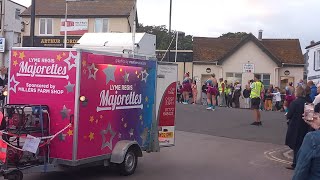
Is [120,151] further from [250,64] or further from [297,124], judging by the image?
[250,64]

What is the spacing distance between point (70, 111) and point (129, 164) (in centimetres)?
187

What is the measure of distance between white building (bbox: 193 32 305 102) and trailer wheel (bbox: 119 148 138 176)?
32.3 meters

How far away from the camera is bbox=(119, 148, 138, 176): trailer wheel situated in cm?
853

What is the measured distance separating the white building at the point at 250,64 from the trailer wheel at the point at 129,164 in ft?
106

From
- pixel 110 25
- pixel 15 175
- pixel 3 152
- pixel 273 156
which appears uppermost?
pixel 110 25

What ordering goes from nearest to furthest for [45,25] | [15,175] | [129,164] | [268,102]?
[15,175] < [129,164] < [268,102] < [45,25]

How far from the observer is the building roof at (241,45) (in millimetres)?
41000

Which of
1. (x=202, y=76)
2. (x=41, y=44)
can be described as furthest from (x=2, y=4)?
(x=202, y=76)

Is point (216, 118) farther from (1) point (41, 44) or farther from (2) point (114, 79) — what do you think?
(1) point (41, 44)

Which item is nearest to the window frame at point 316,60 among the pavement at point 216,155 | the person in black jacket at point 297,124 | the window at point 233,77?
the window at point 233,77

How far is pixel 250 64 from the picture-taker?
41188 mm

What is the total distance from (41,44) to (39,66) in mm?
41311

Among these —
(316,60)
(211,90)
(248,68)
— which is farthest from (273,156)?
(248,68)

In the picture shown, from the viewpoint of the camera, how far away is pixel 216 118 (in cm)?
1889
